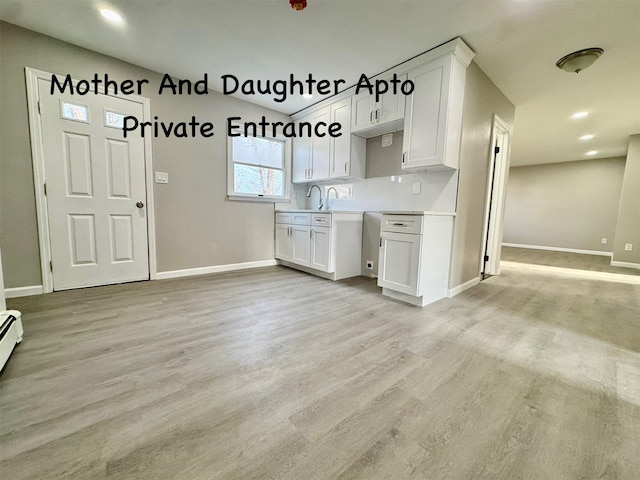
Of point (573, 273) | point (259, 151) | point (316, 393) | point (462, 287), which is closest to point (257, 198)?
point (259, 151)

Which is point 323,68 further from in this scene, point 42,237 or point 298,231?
Answer: point 42,237

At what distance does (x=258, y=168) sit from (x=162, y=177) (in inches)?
51.4

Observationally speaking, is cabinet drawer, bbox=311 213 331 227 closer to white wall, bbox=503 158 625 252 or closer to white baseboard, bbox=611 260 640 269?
white baseboard, bbox=611 260 640 269

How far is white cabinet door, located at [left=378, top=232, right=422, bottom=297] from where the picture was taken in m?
2.38

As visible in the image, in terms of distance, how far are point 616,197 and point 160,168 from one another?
9258 millimetres

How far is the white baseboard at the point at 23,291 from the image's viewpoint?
239 centimetres

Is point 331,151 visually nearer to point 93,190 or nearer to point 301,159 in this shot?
point 301,159

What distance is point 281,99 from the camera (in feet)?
11.8

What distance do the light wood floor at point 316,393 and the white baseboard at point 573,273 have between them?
6.51 ft

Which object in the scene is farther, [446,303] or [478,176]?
[478,176]

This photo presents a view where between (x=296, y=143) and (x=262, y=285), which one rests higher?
(x=296, y=143)

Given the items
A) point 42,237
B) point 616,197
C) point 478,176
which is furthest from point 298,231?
point 616,197

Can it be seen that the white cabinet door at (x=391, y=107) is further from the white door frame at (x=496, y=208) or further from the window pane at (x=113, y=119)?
the window pane at (x=113, y=119)

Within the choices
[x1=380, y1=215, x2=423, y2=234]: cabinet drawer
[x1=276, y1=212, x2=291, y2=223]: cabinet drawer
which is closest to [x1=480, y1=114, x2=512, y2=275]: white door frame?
[x1=380, y1=215, x2=423, y2=234]: cabinet drawer
